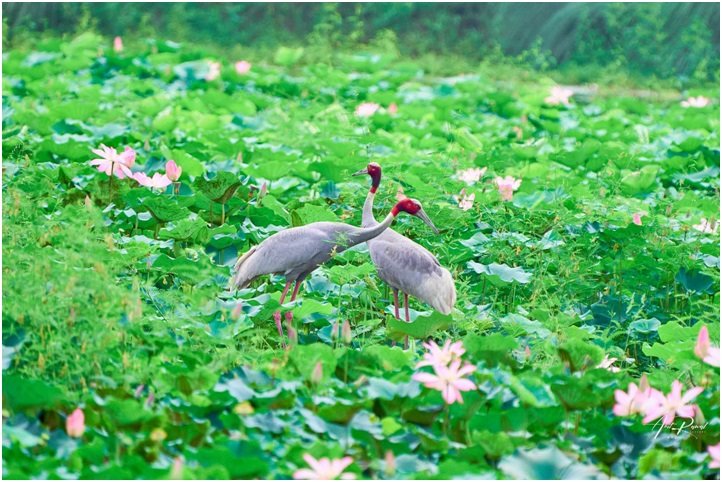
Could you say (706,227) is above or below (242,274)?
below

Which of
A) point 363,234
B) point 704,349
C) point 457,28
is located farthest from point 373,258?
point 457,28

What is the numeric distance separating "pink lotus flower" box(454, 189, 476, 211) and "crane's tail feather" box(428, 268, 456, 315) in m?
1.21

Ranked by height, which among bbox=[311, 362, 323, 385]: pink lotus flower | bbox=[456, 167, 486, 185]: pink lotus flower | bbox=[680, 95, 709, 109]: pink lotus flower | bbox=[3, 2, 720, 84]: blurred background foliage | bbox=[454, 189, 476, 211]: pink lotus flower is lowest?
bbox=[3, 2, 720, 84]: blurred background foliage

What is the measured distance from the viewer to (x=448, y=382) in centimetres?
305

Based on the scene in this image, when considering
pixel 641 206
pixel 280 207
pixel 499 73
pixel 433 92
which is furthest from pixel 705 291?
pixel 499 73

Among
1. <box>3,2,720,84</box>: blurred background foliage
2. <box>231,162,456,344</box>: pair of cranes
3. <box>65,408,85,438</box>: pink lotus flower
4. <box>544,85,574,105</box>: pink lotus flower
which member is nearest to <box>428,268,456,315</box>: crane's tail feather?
<box>231,162,456,344</box>: pair of cranes

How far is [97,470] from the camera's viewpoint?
8.70ft

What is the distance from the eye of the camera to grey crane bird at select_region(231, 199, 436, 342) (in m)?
4.06

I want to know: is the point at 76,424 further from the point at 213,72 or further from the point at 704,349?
the point at 213,72

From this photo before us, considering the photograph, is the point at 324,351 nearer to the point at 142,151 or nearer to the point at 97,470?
the point at 97,470

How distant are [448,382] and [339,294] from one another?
125 cm

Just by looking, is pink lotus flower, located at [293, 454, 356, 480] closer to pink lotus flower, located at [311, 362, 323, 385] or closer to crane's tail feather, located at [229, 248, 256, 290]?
pink lotus flower, located at [311, 362, 323, 385]

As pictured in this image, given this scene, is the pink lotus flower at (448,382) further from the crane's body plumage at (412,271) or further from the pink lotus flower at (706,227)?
the pink lotus flower at (706,227)

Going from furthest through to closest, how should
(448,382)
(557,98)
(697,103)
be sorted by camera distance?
(697,103) < (557,98) < (448,382)
